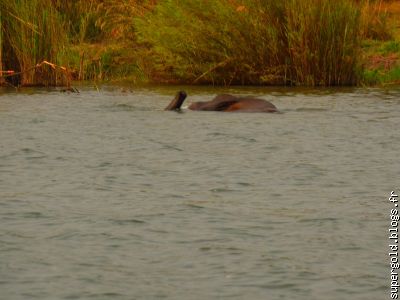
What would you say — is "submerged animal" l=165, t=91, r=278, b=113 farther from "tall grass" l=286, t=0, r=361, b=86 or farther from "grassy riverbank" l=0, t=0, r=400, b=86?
"tall grass" l=286, t=0, r=361, b=86

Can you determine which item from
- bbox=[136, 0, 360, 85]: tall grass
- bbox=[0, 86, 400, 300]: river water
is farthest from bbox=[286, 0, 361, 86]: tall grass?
bbox=[0, 86, 400, 300]: river water

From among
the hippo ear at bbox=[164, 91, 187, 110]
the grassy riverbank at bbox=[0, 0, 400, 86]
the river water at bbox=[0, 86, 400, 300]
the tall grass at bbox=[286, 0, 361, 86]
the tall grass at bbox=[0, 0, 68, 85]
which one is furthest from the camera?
the tall grass at bbox=[286, 0, 361, 86]

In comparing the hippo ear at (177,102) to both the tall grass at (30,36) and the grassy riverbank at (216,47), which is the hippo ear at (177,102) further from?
the tall grass at (30,36)

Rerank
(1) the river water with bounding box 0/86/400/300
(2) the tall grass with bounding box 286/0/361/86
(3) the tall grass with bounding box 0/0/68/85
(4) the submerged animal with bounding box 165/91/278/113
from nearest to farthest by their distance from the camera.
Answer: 1. (1) the river water with bounding box 0/86/400/300
2. (4) the submerged animal with bounding box 165/91/278/113
3. (3) the tall grass with bounding box 0/0/68/85
4. (2) the tall grass with bounding box 286/0/361/86

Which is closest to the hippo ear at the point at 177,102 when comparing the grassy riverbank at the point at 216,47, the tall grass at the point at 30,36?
the grassy riverbank at the point at 216,47

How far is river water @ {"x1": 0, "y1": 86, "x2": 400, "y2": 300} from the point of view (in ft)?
23.0

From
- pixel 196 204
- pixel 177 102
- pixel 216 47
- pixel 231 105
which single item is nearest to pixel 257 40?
pixel 216 47

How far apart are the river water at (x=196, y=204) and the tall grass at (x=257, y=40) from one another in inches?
191

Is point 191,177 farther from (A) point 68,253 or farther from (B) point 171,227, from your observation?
(A) point 68,253

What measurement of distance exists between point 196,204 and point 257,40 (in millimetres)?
13028

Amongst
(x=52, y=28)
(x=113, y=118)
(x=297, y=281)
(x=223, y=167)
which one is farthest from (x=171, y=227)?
(x=52, y=28)

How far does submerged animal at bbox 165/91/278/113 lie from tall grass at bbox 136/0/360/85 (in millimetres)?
4660

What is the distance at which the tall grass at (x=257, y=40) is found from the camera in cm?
2139

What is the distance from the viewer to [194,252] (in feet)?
25.3
